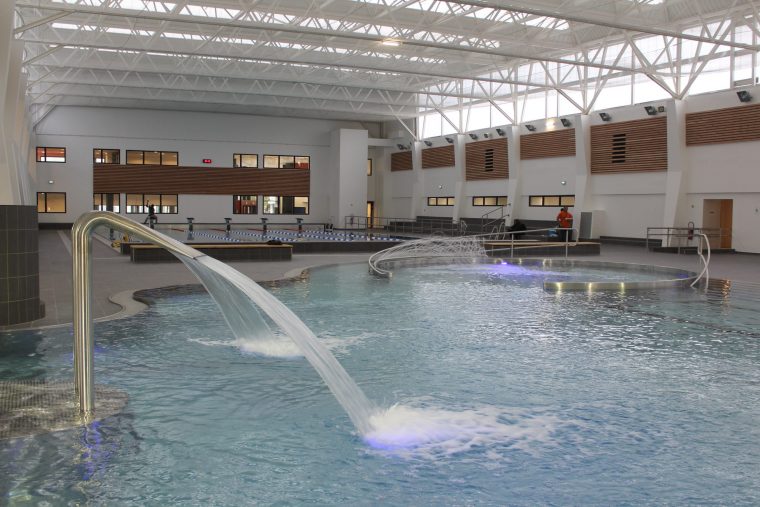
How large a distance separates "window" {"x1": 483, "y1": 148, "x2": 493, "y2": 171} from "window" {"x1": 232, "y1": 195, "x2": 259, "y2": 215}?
16002 mm

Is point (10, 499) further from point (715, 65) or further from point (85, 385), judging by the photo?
point (715, 65)

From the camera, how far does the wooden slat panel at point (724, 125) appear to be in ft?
75.7

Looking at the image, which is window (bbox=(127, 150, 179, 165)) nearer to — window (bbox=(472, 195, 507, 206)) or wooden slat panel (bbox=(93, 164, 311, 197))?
wooden slat panel (bbox=(93, 164, 311, 197))

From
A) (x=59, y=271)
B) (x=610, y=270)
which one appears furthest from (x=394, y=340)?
(x=610, y=270)

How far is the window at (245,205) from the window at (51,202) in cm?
1014

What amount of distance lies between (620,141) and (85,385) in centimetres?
2720

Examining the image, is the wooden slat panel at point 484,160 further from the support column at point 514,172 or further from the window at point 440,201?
the window at point 440,201

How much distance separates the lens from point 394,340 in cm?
854

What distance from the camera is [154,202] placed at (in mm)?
42812

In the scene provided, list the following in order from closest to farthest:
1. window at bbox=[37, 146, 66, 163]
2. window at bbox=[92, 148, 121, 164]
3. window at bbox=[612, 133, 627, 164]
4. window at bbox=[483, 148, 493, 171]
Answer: window at bbox=[612, 133, 627, 164], window at bbox=[483, 148, 493, 171], window at bbox=[37, 146, 66, 163], window at bbox=[92, 148, 121, 164]

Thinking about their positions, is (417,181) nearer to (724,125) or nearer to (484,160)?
(484,160)

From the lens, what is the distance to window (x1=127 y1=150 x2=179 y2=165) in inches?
1656

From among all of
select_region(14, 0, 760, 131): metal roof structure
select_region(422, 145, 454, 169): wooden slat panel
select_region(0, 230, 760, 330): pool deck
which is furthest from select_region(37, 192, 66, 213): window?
select_region(422, 145, 454, 169): wooden slat panel

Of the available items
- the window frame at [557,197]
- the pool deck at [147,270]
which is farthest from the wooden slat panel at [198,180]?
the pool deck at [147,270]
